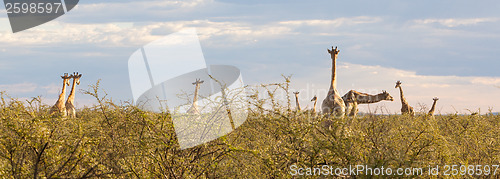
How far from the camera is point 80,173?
16.4ft

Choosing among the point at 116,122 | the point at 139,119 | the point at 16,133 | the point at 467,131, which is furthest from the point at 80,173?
the point at 467,131

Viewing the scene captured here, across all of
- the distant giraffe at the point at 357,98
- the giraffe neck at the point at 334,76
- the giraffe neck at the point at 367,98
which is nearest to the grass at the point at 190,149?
the giraffe neck at the point at 334,76

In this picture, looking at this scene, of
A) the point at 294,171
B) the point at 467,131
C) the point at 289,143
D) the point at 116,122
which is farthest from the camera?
the point at 467,131

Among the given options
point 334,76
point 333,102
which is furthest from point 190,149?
point 334,76

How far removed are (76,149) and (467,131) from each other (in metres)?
7.80

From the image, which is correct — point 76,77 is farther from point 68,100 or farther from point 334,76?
point 334,76

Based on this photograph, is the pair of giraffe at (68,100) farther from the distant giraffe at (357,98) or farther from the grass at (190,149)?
the grass at (190,149)

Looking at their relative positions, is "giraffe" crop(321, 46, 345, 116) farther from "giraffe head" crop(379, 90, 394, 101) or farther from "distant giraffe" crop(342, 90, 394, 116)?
"giraffe head" crop(379, 90, 394, 101)

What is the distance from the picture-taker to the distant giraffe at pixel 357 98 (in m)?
15.6

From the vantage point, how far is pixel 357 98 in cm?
1658

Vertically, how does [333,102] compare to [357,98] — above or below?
above

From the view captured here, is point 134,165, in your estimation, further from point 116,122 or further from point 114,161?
point 116,122

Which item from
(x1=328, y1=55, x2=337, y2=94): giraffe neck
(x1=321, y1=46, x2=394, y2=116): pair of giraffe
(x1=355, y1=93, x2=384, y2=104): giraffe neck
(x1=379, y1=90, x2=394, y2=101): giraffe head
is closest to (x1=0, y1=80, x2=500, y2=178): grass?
(x1=321, y1=46, x2=394, y2=116): pair of giraffe

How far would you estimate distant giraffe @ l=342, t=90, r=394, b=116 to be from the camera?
614 inches
